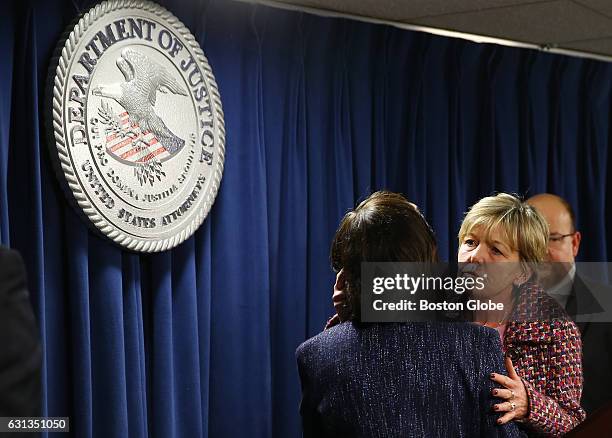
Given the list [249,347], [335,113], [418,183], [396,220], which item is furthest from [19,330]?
[418,183]

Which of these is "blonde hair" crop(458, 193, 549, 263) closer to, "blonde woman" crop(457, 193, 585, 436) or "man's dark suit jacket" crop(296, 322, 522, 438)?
"blonde woman" crop(457, 193, 585, 436)

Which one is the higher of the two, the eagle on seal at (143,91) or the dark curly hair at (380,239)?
the eagle on seal at (143,91)

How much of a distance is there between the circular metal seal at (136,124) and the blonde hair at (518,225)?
74 centimetres

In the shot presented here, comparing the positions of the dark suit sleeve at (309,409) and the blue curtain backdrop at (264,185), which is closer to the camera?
the dark suit sleeve at (309,409)

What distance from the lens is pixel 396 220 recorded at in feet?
4.93

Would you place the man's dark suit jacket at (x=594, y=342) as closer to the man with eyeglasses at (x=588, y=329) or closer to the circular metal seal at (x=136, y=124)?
the man with eyeglasses at (x=588, y=329)

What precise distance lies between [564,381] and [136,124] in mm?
1178

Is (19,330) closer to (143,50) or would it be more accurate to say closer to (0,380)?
(0,380)

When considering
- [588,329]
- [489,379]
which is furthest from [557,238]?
[489,379]

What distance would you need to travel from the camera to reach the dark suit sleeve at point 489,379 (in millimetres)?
1450

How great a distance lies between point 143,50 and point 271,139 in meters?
0.50

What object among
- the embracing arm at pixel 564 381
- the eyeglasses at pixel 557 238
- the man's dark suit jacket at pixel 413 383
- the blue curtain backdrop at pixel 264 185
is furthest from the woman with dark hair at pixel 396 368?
the eyeglasses at pixel 557 238
